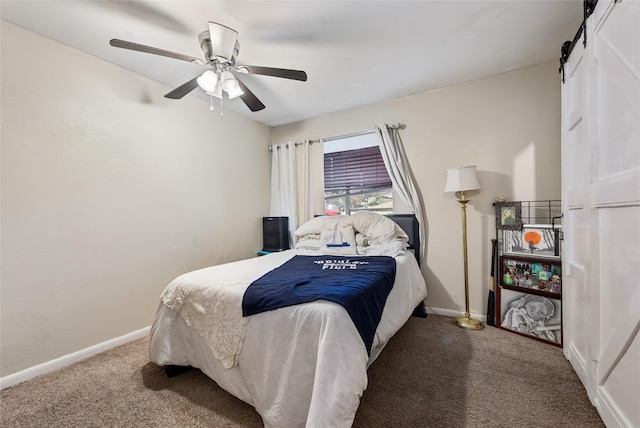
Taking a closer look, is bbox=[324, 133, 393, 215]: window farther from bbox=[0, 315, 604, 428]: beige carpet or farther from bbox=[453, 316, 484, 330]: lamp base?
bbox=[0, 315, 604, 428]: beige carpet

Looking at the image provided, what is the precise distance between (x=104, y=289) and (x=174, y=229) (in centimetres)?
77

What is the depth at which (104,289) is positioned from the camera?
224 centimetres

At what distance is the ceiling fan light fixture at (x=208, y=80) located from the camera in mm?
1868

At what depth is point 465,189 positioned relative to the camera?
2.44 meters

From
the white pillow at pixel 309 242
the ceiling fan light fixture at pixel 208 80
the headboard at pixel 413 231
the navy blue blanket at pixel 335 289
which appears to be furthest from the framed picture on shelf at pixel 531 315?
the ceiling fan light fixture at pixel 208 80

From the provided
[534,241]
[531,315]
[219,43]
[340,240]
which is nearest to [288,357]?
[340,240]

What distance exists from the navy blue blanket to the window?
160 cm

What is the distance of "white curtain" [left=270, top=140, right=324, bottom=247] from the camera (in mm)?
3627

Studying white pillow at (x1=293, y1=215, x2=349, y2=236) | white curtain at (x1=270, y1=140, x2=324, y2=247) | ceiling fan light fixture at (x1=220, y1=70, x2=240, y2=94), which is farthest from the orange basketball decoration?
ceiling fan light fixture at (x1=220, y1=70, x2=240, y2=94)

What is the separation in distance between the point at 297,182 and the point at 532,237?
274cm

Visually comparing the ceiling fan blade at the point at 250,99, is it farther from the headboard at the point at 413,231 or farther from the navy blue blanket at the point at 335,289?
the headboard at the point at 413,231

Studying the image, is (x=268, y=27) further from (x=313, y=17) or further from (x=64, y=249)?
(x=64, y=249)

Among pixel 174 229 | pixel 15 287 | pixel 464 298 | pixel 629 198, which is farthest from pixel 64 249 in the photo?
pixel 464 298

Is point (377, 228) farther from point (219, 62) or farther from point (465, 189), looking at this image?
point (219, 62)
